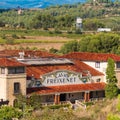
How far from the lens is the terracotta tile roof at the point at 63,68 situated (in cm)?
3944

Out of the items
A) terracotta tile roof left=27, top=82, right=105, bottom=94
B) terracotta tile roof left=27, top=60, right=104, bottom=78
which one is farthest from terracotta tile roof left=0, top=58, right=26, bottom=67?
terracotta tile roof left=27, top=60, right=104, bottom=78

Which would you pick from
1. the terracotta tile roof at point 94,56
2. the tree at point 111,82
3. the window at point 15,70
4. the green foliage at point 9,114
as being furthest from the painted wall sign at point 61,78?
the green foliage at point 9,114

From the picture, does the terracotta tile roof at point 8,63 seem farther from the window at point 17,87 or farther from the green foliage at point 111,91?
the green foliage at point 111,91

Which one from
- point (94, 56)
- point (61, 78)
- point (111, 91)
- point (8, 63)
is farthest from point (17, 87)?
point (94, 56)

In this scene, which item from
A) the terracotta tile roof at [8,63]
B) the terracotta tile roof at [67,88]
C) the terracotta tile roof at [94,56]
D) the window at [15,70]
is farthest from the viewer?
the terracotta tile roof at [94,56]

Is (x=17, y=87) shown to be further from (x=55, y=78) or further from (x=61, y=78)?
(x=61, y=78)

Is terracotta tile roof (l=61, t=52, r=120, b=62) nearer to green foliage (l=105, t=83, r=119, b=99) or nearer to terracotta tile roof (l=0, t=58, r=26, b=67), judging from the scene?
green foliage (l=105, t=83, r=119, b=99)

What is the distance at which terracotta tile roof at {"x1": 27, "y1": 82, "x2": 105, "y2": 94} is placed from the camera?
37.6 metres

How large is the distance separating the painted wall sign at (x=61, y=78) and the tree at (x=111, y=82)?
2.28 metres

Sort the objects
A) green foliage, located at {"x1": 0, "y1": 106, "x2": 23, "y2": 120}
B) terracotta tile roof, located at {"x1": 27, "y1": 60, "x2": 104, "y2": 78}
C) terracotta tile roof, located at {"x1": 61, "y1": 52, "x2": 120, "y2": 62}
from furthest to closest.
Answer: terracotta tile roof, located at {"x1": 61, "y1": 52, "x2": 120, "y2": 62}
terracotta tile roof, located at {"x1": 27, "y1": 60, "x2": 104, "y2": 78}
green foliage, located at {"x1": 0, "y1": 106, "x2": 23, "y2": 120}

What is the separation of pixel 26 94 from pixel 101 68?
8.31 meters

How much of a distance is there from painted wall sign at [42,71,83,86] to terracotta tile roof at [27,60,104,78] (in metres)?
0.51

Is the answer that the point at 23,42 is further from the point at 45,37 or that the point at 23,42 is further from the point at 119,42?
the point at 119,42

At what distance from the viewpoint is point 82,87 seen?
39.9 m
